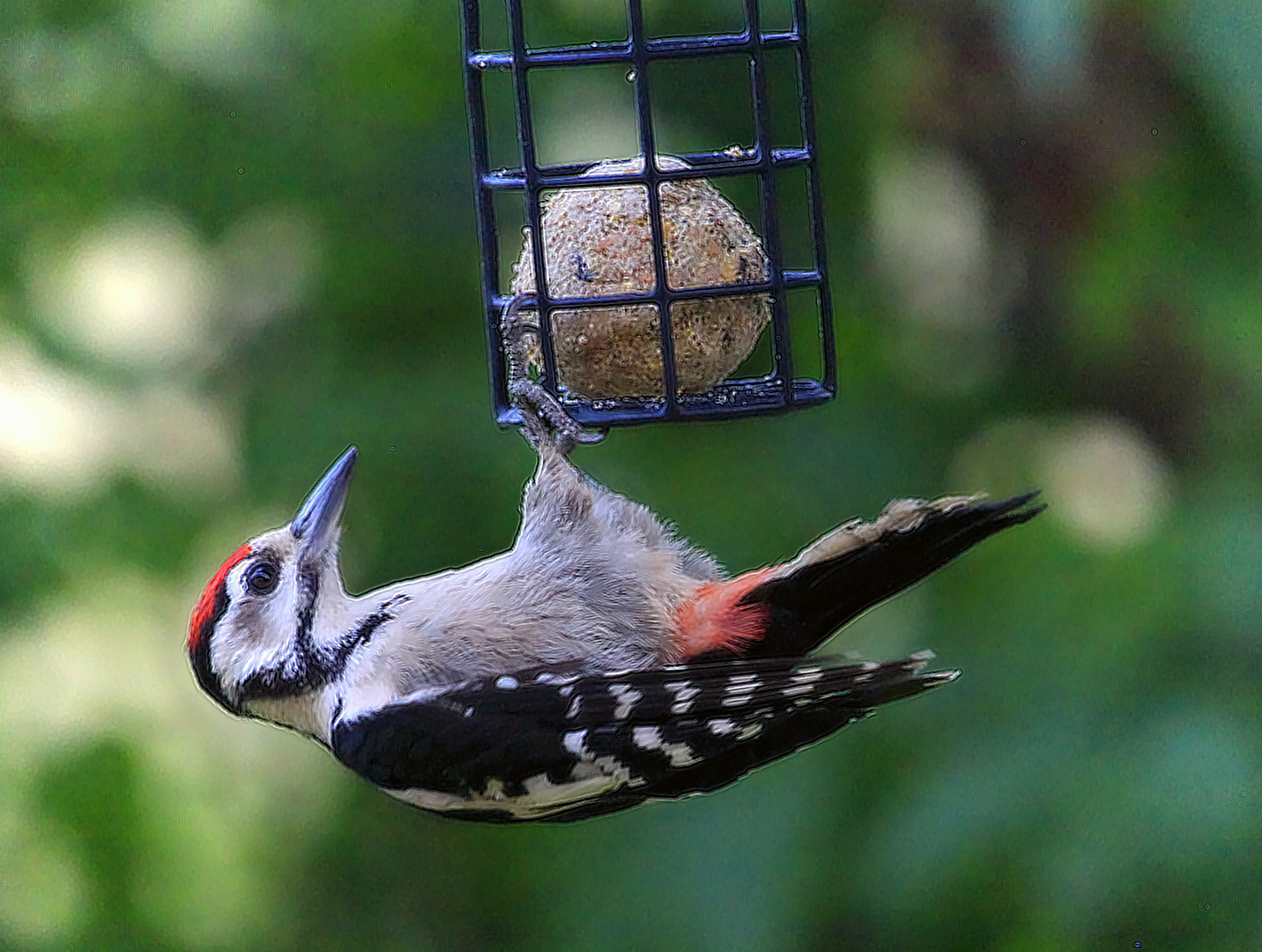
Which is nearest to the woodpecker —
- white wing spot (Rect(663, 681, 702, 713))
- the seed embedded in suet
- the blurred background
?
white wing spot (Rect(663, 681, 702, 713))

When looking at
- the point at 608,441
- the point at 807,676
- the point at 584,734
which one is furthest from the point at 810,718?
the point at 608,441

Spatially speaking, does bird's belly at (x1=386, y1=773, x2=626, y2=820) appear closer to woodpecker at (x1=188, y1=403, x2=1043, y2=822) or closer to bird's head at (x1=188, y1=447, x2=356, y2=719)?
woodpecker at (x1=188, y1=403, x2=1043, y2=822)

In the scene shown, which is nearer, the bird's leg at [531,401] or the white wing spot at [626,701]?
the white wing spot at [626,701]

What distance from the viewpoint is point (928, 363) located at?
3084 millimetres

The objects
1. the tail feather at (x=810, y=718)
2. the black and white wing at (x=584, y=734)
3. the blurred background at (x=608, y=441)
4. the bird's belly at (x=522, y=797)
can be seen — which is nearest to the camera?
the tail feather at (x=810, y=718)

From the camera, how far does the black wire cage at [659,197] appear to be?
2084 millimetres

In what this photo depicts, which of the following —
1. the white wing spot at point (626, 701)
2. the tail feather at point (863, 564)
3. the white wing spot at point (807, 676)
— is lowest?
the white wing spot at point (626, 701)

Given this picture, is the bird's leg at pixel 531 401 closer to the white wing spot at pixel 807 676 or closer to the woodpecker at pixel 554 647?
the woodpecker at pixel 554 647

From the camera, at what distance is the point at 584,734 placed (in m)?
2.18

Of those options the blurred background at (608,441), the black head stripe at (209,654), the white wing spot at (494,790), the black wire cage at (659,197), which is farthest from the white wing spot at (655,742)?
the black head stripe at (209,654)

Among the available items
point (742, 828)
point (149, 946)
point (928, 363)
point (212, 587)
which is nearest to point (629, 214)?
point (212, 587)

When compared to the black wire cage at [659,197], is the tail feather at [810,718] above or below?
below

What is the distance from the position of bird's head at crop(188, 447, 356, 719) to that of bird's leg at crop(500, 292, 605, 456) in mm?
354

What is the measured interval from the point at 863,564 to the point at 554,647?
521 mm
